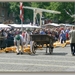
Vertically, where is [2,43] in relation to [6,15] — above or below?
below

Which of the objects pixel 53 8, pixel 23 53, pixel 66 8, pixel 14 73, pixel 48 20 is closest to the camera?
pixel 14 73

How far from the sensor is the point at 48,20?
81625mm

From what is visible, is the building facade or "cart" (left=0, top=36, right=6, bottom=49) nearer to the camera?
"cart" (left=0, top=36, right=6, bottom=49)

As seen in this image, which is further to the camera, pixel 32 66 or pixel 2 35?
pixel 2 35

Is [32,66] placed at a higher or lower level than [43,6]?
lower

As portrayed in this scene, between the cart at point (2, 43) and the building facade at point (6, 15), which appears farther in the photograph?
the building facade at point (6, 15)

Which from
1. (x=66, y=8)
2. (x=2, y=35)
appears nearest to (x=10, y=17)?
(x=66, y=8)

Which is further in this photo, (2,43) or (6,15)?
(6,15)

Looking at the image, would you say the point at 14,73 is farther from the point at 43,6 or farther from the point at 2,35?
the point at 43,6

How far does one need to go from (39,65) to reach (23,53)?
7.04 m

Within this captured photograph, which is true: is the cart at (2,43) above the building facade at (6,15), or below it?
below

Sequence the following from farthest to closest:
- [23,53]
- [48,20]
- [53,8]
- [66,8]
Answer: [48,20], [53,8], [66,8], [23,53]

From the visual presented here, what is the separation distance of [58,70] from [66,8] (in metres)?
56.3

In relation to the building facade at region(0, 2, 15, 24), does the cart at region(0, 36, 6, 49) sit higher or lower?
lower
